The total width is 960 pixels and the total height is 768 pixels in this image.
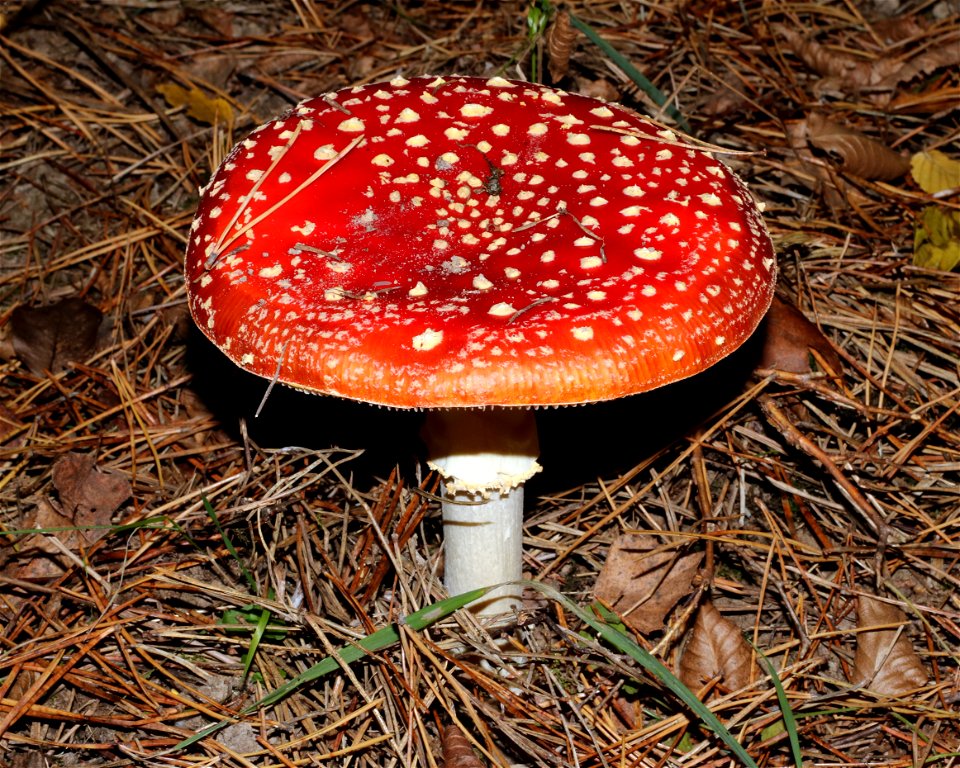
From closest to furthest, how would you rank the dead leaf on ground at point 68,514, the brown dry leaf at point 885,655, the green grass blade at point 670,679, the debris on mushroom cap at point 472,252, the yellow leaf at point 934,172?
the debris on mushroom cap at point 472,252 < the green grass blade at point 670,679 < the brown dry leaf at point 885,655 < the dead leaf on ground at point 68,514 < the yellow leaf at point 934,172

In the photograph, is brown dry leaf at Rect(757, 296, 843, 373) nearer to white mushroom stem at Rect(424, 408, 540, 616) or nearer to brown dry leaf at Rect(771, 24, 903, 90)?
white mushroom stem at Rect(424, 408, 540, 616)

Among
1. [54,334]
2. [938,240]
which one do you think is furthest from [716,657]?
[54,334]

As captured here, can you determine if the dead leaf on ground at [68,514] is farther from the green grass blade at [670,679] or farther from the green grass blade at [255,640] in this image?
the green grass blade at [670,679]

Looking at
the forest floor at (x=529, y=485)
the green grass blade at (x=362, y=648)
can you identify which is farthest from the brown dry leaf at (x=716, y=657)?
the green grass blade at (x=362, y=648)

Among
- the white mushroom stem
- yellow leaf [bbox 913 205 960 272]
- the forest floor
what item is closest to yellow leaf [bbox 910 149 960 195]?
the forest floor

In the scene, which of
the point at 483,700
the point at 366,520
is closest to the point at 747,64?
the point at 366,520

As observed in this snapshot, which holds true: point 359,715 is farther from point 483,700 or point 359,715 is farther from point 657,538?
point 657,538
